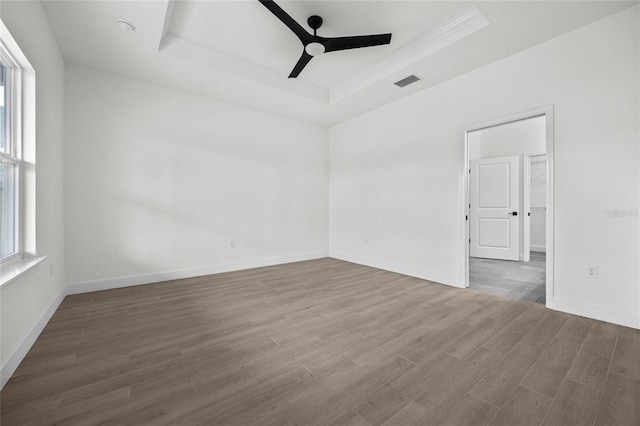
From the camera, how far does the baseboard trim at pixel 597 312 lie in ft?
7.75

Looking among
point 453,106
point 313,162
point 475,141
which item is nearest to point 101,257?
point 313,162

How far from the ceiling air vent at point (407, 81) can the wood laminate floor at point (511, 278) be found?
2.90 m

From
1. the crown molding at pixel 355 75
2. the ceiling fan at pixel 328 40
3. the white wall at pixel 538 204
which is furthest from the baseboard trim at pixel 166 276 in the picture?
the white wall at pixel 538 204

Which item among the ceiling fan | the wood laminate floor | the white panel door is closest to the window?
the ceiling fan

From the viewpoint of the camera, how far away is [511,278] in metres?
4.03

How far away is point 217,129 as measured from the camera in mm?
4395

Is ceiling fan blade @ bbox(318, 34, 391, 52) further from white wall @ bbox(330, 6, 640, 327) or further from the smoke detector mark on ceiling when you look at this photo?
the smoke detector mark on ceiling

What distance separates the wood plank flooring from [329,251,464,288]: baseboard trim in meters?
0.65

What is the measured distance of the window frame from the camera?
81.4 inches

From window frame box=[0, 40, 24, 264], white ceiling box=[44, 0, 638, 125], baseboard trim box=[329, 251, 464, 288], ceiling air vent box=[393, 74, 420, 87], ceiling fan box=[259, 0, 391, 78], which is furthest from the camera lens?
baseboard trim box=[329, 251, 464, 288]

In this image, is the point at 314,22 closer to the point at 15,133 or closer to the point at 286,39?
the point at 286,39

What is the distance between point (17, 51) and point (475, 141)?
7208mm

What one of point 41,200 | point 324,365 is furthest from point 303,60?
point 324,365

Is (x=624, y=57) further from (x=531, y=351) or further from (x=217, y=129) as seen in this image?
(x=217, y=129)
